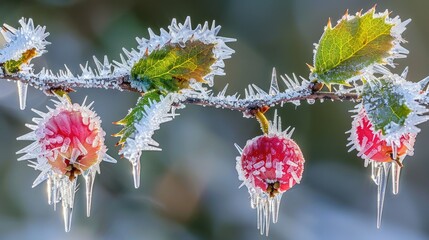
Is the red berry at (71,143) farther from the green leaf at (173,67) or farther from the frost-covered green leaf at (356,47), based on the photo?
the frost-covered green leaf at (356,47)

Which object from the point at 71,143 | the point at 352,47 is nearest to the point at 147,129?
the point at 71,143

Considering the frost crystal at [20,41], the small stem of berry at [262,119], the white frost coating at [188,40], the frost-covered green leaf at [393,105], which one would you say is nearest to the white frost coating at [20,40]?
the frost crystal at [20,41]

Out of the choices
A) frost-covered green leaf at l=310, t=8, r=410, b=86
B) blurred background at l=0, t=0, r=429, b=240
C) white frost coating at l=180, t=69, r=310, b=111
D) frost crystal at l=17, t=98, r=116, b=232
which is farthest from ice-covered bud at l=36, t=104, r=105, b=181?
blurred background at l=0, t=0, r=429, b=240

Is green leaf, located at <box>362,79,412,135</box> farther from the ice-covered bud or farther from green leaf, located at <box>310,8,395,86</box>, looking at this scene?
the ice-covered bud

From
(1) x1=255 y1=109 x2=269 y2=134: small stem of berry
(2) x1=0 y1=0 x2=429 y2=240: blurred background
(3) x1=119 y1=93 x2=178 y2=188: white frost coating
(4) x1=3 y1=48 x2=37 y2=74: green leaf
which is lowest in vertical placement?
(3) x1=119 y1=93 x2=178 y2=188: white frost coating

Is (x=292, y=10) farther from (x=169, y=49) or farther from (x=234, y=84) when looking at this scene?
(x=169, y=49)

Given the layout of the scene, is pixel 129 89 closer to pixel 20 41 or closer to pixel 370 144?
pixel 20 41

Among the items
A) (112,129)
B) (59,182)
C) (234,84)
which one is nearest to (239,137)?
(234,84)
